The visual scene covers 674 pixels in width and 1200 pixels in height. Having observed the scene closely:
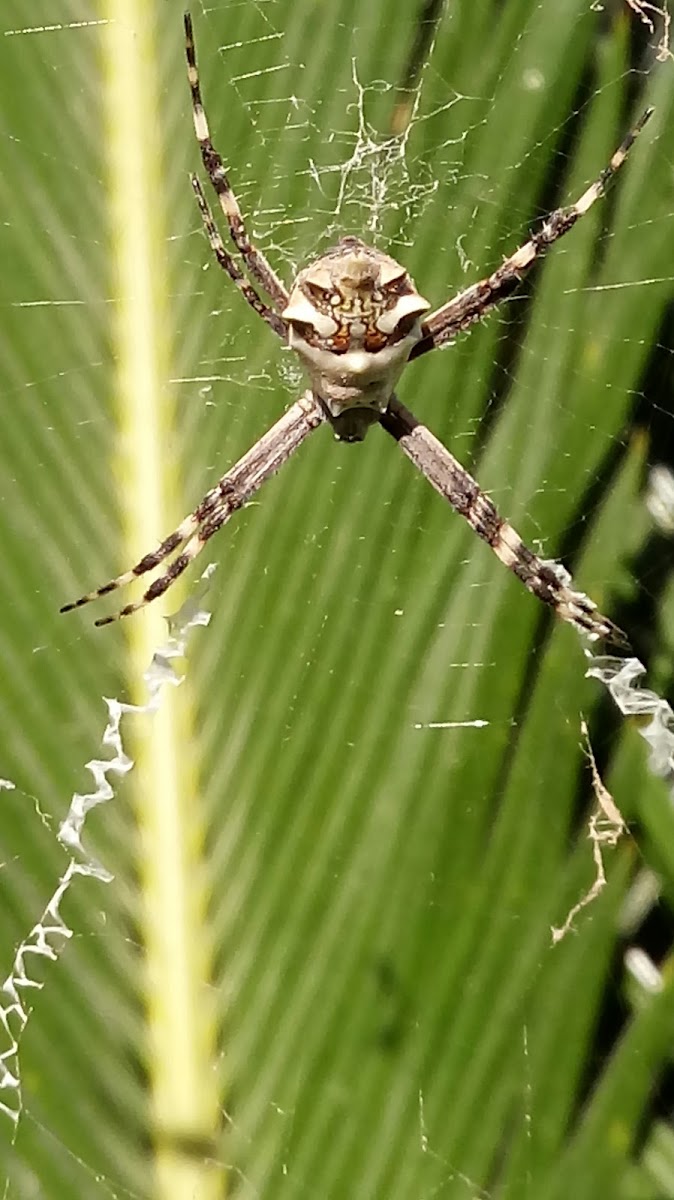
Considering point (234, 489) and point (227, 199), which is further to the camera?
point (234, 489)

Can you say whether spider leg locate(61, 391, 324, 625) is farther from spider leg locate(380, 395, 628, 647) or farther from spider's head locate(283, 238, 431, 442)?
spider leg locate(380, 395, 628, 647)

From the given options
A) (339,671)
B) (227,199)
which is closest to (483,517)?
(339,671)

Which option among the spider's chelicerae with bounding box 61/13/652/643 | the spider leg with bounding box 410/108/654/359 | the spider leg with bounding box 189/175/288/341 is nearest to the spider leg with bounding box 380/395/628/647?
the spider's chelicerae with bounding box 61/13/652/643

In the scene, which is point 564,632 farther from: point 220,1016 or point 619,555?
point 220,1016

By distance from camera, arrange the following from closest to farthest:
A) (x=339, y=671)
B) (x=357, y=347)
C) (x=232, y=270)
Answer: (x=339, y=671) → (x=232, y=270) → (x=357, y=347)

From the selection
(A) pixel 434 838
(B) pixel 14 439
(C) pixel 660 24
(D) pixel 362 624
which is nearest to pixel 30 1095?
(A) pixel 434 838

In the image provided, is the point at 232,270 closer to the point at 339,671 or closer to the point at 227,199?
the point at 227,199
